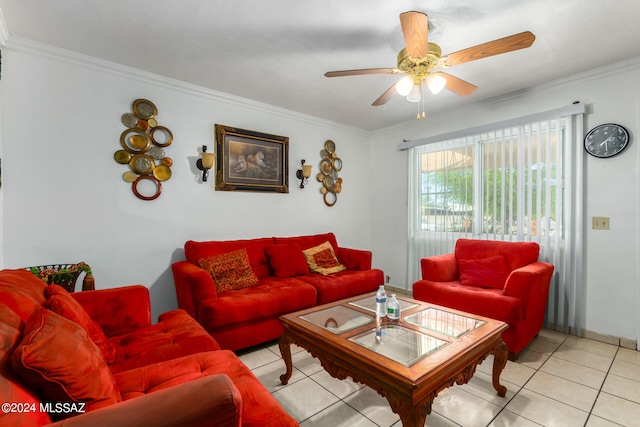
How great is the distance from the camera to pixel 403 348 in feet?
5.07

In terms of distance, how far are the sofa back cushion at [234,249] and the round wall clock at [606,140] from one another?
327 centimetres

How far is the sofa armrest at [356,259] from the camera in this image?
3516mm

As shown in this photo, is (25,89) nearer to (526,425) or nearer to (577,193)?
(526,425)

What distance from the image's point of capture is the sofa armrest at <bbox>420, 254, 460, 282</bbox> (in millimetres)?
2982

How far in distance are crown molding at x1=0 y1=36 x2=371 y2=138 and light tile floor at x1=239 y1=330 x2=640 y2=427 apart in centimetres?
258

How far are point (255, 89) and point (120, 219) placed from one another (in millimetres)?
1804

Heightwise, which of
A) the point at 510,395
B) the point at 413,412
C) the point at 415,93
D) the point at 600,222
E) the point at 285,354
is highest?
the point at 415,93

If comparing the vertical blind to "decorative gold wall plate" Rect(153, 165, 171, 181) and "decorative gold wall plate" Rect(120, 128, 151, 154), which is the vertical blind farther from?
"decorative gold wall plate" Rect(120, 128, 151, 154)

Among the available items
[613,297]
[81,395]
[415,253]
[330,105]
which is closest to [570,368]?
[613,297]

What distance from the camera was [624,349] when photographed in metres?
2.51

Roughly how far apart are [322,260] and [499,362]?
6.52 feet

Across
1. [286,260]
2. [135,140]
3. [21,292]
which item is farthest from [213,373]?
[135,140]

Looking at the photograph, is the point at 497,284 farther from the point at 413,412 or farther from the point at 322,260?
the point at 413,412

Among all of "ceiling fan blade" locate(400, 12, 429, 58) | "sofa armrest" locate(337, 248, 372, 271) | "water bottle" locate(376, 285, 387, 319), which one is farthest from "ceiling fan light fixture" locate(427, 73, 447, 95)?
"sofa armrest" locate(337, 248, 372, 271)
